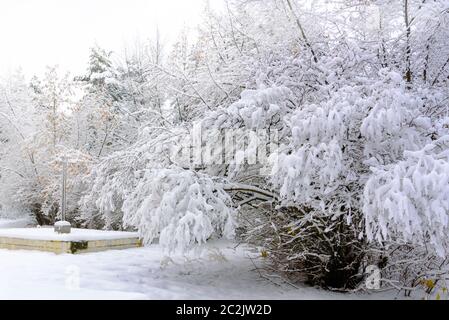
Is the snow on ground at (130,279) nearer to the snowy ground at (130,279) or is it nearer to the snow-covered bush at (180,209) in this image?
the snowy ground at (130,279)

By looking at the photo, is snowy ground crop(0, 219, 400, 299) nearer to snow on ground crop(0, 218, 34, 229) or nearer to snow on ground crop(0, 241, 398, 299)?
snow on ground crop(0, 241, 398, 299)

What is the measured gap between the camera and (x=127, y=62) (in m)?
19.0

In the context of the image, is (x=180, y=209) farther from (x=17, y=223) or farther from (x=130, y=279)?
(x=17, y=223)

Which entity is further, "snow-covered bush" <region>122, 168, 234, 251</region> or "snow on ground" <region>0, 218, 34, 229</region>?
"snow on ground" <region>0, 218, 34, 229</region>

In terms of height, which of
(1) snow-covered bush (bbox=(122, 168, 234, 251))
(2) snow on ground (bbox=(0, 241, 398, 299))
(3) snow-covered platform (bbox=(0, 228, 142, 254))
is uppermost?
(1) snow-covered bush (bbox=(122, 168, 234, 251))

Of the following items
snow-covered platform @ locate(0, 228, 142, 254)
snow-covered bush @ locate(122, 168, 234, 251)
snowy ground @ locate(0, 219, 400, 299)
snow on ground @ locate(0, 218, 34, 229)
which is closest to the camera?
snowy ground @ locate(0, 219, 400, 299)

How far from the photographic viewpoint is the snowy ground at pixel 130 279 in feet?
16.6

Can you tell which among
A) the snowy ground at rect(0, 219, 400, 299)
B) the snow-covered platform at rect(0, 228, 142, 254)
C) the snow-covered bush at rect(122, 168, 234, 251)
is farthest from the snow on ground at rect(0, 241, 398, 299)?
the snow-covered bush at rect(122, 168, 234, 251)

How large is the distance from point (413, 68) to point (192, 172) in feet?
12.4

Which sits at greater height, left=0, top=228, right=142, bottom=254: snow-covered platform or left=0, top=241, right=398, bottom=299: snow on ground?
left=0, top=228, right=142, bottom=254: snow-covered platform

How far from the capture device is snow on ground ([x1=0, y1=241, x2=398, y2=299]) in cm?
507

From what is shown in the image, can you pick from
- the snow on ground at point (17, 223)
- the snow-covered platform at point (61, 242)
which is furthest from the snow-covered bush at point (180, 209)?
the snow on ground at point (17, 223)

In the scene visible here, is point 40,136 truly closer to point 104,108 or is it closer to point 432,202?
point 104,108
